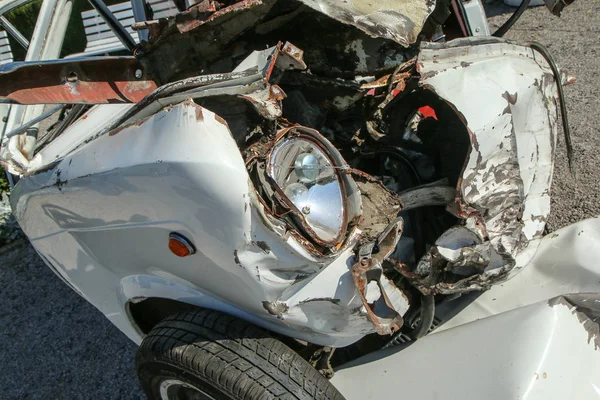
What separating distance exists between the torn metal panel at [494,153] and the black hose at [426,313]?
11 centimetres

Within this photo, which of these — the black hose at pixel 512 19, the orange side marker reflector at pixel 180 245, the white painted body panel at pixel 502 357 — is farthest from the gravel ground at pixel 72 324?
the orange side marker reflector at pixel 180 245

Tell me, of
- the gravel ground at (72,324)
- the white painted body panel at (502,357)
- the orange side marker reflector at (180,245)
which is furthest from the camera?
the gravel ground at (72,324)

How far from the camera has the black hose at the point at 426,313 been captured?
211 cm

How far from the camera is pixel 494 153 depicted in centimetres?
206

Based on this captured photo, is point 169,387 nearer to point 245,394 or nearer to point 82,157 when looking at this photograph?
point 245,394

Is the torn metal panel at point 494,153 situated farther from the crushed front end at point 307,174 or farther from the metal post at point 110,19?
the metal post at point 110,19

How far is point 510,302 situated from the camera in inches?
93.1

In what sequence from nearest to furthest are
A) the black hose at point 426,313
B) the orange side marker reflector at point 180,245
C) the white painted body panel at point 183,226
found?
the white painted body panel at point 183,226
the orange side marker reflector at point 180,245
the black hose at point 426,313

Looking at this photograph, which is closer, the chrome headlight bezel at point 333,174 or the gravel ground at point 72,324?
the chrome headlight bezel at point 333,174

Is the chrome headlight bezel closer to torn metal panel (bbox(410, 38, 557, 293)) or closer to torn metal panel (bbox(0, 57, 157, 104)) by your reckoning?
torn metal panel (bbox(410, 38, 557, 293))

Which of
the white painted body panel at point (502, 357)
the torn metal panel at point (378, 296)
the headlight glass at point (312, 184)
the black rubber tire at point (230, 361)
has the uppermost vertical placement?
the headlight glass at point (312, 184)

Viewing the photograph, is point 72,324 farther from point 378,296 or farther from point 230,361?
point 378,296

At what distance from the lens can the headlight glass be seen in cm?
174

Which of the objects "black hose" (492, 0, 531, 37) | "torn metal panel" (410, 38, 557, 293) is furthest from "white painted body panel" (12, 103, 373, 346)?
"black hose" (492, 0, 531, 37)
